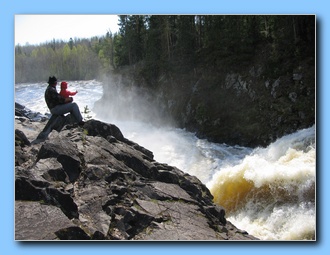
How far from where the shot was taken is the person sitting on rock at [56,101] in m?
5.56

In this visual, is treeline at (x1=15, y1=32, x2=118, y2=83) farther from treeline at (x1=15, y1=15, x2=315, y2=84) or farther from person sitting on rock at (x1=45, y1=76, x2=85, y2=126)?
person sitting on rock at (x1=45, y1=76, x2=85, y2=126)

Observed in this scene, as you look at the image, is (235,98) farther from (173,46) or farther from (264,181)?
(264,181)

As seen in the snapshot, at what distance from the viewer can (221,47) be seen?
1267 centimetres

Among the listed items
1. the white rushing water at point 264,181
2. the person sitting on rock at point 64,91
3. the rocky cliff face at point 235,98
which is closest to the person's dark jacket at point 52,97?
the person sitting on rock at point 64,91

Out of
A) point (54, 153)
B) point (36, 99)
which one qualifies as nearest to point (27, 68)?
point (36, 99)

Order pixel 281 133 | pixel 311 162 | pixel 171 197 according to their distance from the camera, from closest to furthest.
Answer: pixel 171 197, pixel 311 162, pixel 281 133

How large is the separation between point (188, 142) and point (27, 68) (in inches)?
312

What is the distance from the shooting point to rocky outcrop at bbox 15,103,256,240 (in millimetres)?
4227

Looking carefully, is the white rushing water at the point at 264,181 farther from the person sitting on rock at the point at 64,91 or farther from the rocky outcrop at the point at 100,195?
the rocky outcrop at the point at 100,195

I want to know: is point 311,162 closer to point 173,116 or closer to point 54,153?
point 54,153

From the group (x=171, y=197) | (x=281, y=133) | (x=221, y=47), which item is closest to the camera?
(x=171, y=197)

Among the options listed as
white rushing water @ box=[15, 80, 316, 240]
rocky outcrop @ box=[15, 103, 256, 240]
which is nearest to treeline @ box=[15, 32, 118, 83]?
white rushing water @ box=[15, 80, 316, 240]

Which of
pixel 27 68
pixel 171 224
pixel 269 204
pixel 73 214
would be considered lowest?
pixel 269 204

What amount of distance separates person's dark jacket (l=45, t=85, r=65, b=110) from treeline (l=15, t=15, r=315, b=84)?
51 cm
